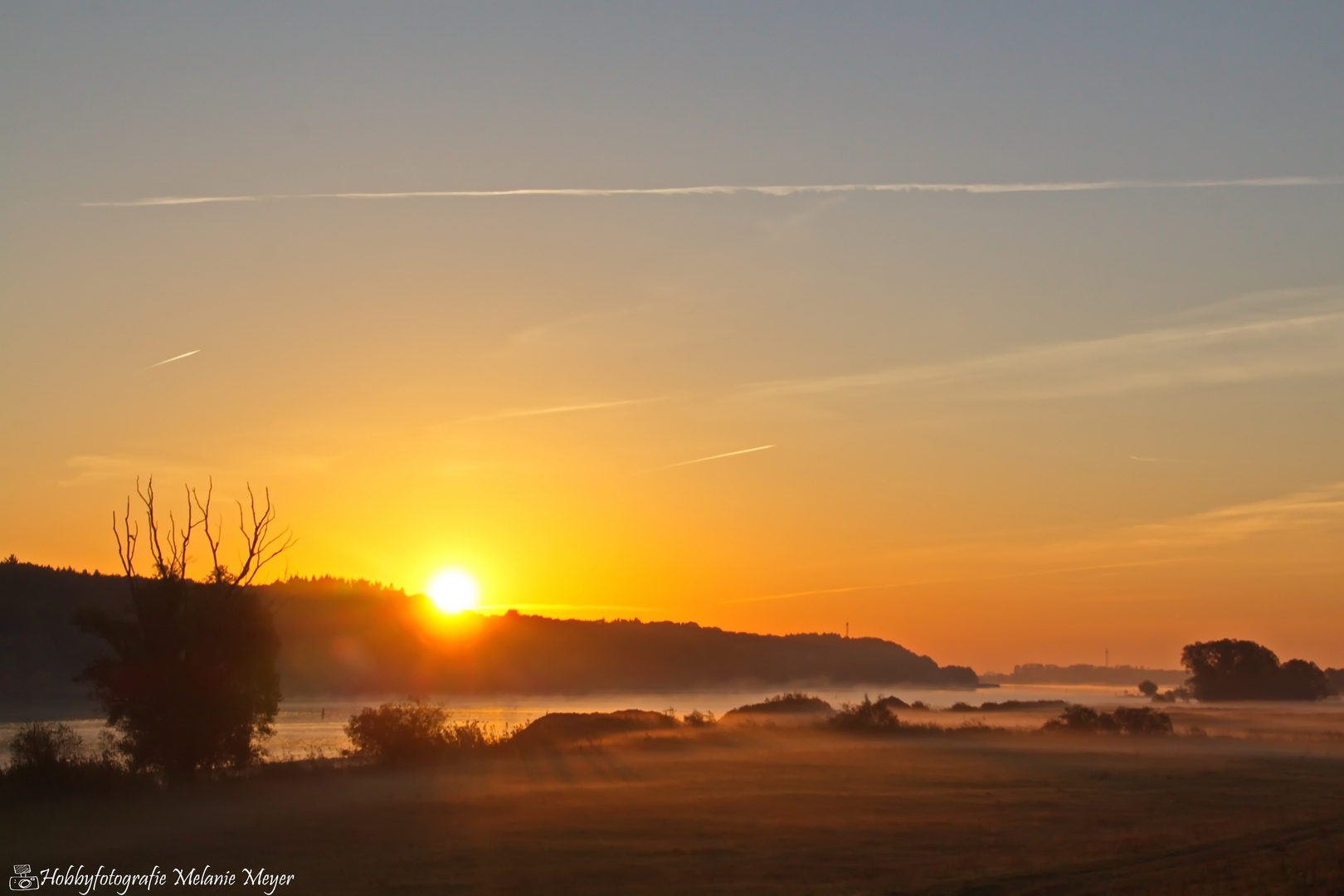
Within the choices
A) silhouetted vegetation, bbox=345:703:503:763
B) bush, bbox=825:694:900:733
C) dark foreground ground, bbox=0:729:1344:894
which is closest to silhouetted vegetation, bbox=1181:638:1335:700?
Result: bush, bbox=825:694:900:733

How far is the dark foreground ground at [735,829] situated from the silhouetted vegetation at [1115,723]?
23.8 metres

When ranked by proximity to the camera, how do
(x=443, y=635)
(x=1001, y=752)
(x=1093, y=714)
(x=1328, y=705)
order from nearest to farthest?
(x=1001, y=752)
(x=1093, y=714)
(x=1328, y=705)
(x=443, y=635)

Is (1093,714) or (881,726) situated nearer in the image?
(881,726)

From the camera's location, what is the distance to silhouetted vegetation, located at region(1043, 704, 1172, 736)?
2463 inches

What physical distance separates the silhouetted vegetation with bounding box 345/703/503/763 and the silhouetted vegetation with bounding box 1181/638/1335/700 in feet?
310

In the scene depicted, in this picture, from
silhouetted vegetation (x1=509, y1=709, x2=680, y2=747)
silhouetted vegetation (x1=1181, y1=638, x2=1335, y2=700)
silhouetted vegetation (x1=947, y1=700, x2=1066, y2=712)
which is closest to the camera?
silhouetted vegetation (x1=509, y1=709, x2=680, y2=747)

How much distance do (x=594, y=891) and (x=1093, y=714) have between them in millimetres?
56749

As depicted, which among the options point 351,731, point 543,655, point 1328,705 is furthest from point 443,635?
point 351,731

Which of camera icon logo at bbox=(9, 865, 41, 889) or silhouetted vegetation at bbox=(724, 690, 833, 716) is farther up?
silhouetted vegetation at bbox=(724, 690, 833, 716)

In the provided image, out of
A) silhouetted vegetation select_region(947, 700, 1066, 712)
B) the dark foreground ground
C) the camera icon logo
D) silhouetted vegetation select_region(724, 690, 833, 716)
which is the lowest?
the camera icon logo

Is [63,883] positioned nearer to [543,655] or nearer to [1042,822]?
[1042,822]

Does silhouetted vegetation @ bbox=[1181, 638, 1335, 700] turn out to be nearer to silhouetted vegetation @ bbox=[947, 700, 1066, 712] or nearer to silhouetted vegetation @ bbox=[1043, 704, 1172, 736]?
silhouetted vegetation @ bbox=[947, 700, 1066, 712]

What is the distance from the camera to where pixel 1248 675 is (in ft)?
370

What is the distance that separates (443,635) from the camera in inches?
6442
